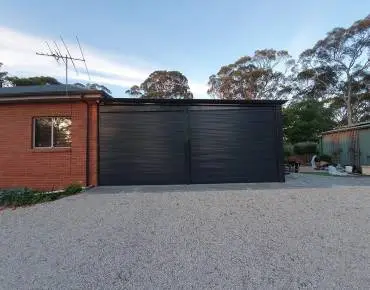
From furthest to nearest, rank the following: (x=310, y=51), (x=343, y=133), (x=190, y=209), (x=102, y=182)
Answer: (x=310, y=51) → (x=343, y=133) → (x=102, y=182) → (x=190, y=209)

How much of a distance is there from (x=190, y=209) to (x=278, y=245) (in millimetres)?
2969

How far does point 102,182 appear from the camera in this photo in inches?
529

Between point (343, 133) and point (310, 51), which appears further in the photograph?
point (310, 51)

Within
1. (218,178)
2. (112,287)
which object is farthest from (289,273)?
(218,178)

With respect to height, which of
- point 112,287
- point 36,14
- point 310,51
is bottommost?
point 112,287

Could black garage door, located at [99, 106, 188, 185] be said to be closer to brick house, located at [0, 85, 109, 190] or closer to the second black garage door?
the second black garage door

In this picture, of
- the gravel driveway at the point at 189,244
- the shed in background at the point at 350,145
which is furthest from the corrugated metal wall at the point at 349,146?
the gravel driveway at the point at 189,244

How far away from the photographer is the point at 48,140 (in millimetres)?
13492

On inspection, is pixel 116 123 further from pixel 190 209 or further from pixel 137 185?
pixel 190 209

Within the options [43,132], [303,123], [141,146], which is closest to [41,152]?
[43,132]

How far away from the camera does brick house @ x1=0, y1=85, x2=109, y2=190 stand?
1323 cm

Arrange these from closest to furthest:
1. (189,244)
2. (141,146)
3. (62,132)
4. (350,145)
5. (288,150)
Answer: (189,244), (62,132), (141,146), (350,145), (288,150)

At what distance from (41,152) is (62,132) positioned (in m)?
1.01

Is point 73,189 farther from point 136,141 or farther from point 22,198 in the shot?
point 136,141
